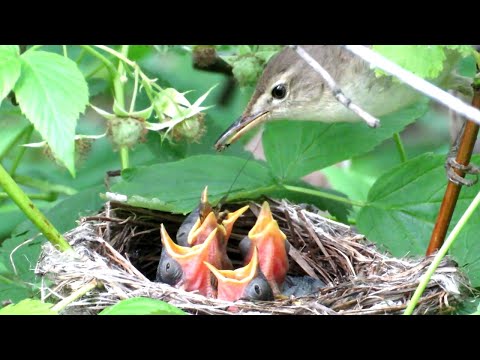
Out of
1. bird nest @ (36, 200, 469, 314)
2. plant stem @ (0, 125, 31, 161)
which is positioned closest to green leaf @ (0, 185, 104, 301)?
bird nest @ (36, 200, 469, 314)

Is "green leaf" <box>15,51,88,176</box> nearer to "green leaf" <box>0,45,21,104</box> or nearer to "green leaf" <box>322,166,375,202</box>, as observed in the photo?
"green leaf" <box>0,45,21,104</box>

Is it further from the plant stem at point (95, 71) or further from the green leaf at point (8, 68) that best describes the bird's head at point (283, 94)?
the green leaf at point (8, 68)

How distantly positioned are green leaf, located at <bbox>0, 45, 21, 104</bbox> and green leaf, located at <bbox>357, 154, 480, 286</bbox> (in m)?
1.25

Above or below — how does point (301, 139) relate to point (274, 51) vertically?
below

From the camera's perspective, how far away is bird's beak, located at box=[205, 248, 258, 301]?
2641 mm

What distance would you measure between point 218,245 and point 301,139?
47 centimetres

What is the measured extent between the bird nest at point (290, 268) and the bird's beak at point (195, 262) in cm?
13

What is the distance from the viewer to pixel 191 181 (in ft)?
9.18

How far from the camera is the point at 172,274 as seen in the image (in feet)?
9.13

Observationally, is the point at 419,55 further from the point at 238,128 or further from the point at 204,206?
the point at 238,128

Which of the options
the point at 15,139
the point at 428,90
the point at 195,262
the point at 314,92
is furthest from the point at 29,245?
the point at 428,90

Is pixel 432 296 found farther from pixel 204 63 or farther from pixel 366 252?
pixel 204 63
